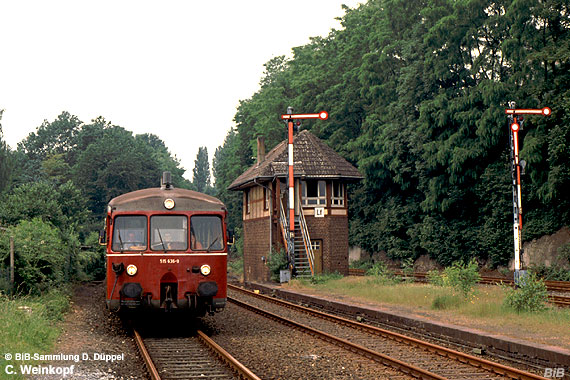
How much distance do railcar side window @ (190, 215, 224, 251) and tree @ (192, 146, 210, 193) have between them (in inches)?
6446

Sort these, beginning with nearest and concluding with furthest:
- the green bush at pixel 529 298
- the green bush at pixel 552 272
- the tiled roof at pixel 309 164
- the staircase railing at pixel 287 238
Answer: the green bush at pixel 529 298
the staircase railing at pixel 287 238
the green bush at pixel 552 272
the tiled roof at pixel 309 164

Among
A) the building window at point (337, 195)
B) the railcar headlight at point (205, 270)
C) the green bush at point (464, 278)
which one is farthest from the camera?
the building window at point (337, 195)

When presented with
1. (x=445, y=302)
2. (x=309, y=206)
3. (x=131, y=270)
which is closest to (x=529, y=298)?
(x=445, y=302)

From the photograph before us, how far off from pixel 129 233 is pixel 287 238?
16577 mm

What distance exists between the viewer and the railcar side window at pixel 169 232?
14.2 metres

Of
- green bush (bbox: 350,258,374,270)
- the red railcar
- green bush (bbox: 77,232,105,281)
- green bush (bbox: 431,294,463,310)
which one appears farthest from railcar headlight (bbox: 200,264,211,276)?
green bush (bbox: 350,258,374,270)

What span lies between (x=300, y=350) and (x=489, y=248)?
2543cm

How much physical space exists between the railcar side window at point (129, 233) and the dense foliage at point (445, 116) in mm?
20484

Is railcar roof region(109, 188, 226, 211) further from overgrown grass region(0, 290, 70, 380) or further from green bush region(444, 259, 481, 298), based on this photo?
green bush region(444, 259, 481, 298)

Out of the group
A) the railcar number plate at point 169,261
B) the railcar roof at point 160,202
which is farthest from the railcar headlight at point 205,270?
the railcar roof at point 160,202

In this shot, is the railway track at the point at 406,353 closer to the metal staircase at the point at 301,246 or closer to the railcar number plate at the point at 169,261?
the railcar number plate at the point at 169,261

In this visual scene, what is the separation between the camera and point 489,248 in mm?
35844

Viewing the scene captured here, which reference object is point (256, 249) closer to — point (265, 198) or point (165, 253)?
point (265, 198)

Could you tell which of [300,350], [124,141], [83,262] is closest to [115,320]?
[300,350]
